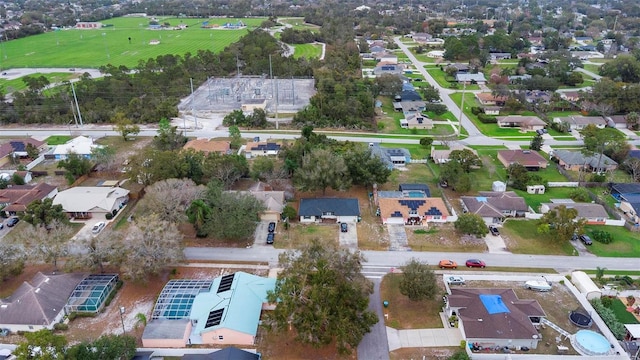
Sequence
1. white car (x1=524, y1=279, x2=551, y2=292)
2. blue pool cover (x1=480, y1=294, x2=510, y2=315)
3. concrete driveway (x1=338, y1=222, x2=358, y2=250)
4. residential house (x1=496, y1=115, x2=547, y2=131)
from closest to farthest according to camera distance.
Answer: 1. blue pool cover (x1=480, y1=294, x2=510, y2=315)
2. white car (x1=524, y1=279, x2=551, y2=292)
3. concrete driveway (x1=338, y1=222, x2=358, y2=250)
4. residential house (x1=496, y1=115, x2=547, y2=131)

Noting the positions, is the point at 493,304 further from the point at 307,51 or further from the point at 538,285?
the point at 307,51

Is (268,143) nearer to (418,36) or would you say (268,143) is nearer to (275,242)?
(275,242)

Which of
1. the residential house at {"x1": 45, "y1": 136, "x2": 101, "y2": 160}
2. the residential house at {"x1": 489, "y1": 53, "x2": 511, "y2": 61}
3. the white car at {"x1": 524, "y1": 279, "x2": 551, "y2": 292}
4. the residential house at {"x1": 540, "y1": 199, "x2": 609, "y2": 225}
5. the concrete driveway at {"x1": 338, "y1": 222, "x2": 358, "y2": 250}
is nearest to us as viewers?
the white car at {"x1": 524, "y1": 279, "x2": 551, "y2": 292}

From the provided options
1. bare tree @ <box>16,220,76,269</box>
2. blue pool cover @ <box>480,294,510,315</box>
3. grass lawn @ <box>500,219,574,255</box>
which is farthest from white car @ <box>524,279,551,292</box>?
bare tree @ <box>16,220,76,269</box>

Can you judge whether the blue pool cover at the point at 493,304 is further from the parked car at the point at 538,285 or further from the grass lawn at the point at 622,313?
the grass lawn at the point at 622,313

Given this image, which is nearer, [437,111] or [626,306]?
[626,306]

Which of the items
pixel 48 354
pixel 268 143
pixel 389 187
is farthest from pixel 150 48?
pixel 48 354

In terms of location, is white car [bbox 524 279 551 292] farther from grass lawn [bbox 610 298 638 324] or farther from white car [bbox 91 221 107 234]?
white car [bbox 91 221 107 234]
